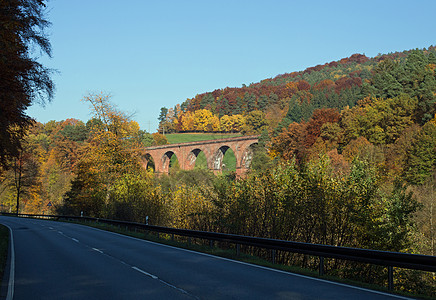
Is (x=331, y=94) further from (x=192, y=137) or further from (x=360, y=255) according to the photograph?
(x=360, y=255)

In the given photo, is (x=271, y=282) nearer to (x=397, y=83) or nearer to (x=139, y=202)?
(x=139, y=202)

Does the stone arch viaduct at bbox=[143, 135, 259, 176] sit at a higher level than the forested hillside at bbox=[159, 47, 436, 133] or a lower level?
lower

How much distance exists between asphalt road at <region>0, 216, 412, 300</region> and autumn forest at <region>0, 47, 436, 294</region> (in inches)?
151

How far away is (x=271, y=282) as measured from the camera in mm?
9727

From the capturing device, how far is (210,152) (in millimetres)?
119438

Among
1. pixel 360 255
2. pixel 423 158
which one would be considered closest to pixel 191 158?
pixel 423 158

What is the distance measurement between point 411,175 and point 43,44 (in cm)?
5352

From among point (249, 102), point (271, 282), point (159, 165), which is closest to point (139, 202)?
point (271, 282)

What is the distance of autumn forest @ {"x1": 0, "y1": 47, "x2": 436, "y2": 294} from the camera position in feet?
52.5

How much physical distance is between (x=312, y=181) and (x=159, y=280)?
811cm

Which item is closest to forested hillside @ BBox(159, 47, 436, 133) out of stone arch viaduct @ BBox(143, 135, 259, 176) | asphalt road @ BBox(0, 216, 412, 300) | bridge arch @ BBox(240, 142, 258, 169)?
bridge arch @ BBox(240, 142, 258, 169)

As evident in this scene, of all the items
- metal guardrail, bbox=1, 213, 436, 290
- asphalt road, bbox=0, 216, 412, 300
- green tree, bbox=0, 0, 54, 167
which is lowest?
asphalt road, bbox=0, 216, 412, 300

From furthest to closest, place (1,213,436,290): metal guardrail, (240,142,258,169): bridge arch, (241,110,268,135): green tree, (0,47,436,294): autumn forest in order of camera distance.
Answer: (241,110,268,135): green tree, (240,142,258,169): bridge arch, (0,47,436,294): autumn forest, (1,213,436,290): metal guardrail

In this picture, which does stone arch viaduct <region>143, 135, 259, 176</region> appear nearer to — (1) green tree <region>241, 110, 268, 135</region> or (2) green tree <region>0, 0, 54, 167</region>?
(1) green tree <region>241, 110, 268, 135</region>
